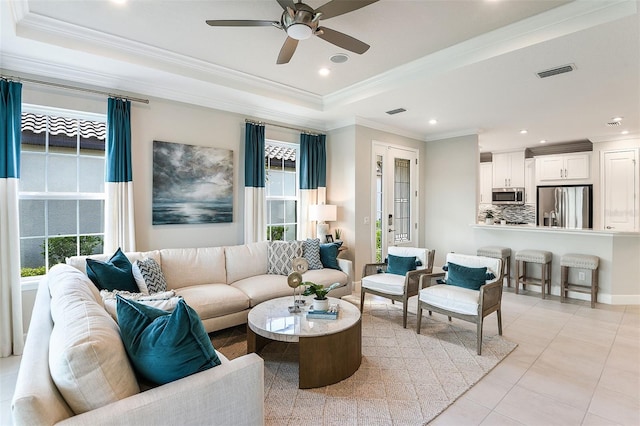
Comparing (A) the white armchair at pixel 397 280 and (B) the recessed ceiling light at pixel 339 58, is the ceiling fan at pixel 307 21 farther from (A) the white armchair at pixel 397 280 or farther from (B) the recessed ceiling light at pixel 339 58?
(A) the white armchair at pixel 397 280

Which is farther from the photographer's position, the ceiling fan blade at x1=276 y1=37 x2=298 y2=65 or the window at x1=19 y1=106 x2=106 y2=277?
the window at x1=19 y1=106 x2=106 y2=277

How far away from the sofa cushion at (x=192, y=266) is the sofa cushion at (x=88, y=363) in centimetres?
228

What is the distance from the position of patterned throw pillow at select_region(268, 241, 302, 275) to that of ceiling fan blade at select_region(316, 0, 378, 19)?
2.91 metres

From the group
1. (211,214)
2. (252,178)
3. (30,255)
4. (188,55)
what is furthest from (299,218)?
(30,255)

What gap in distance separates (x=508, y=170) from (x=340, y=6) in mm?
7279

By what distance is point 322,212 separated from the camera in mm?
5316

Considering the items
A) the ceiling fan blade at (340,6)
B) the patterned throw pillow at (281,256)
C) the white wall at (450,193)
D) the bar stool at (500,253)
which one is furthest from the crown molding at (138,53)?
the bar stool at (500,253)

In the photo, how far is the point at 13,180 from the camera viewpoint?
3170 mm

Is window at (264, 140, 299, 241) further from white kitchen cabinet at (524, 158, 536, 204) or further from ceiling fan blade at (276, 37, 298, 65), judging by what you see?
white kitchen cabinet at (524, 158, 536, 204)

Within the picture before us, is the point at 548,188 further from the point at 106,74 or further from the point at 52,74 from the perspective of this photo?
the point at 52,74

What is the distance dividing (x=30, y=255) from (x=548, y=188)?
29.8ft

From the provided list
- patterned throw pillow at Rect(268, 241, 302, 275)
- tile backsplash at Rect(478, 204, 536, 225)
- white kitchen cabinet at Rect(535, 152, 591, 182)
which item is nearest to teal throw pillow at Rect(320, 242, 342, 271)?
patterned throw pillow at Rect(268, 241, 302, 275)

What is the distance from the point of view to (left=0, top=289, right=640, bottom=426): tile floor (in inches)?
89.0

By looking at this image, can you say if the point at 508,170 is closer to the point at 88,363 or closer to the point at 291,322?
the point at 291,322
